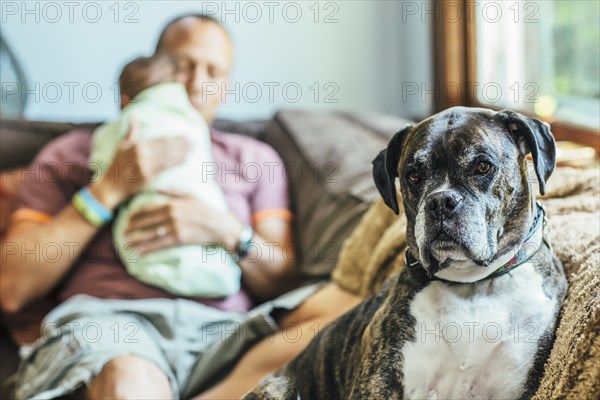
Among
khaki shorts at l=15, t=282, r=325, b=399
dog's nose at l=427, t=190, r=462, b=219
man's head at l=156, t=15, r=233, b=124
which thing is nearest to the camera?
dog's nose at l=427, t=190, r=462, b=219

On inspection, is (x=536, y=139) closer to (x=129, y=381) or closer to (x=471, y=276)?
(x=471, y=276)

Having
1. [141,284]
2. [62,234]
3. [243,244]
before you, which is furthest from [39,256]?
[243,244]

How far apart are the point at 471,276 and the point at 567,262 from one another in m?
0.23

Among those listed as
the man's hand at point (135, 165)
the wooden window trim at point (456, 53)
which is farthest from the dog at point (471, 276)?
the wooden window trim at point (456, 53)

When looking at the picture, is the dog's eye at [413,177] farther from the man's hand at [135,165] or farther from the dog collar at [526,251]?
the man's hand at [135,165]

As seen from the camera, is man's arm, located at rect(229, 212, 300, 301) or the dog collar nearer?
the dog collar

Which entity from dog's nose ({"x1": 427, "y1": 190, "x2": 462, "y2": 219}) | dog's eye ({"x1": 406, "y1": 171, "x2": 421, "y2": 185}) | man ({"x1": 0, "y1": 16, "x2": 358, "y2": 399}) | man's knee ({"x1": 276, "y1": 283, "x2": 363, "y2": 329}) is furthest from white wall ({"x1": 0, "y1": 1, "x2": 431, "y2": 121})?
dog's nose ({"x1": 427, "y1": 190, "x2": 462, "y2": 219})

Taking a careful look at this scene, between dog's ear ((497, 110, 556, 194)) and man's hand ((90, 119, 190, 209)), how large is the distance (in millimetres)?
1086

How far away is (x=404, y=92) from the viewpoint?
3.29m

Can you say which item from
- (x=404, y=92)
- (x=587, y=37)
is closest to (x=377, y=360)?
(x=587, y=37)

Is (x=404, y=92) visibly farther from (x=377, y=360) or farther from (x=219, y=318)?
(x=377, y=360)

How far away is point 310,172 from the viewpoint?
2270 millimetres

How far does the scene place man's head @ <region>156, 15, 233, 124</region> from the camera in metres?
2.42

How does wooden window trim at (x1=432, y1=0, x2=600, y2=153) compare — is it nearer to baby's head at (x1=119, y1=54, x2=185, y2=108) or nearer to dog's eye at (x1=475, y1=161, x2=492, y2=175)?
baby's head at (x1=119, y1=54, x2=185, y2=108)
